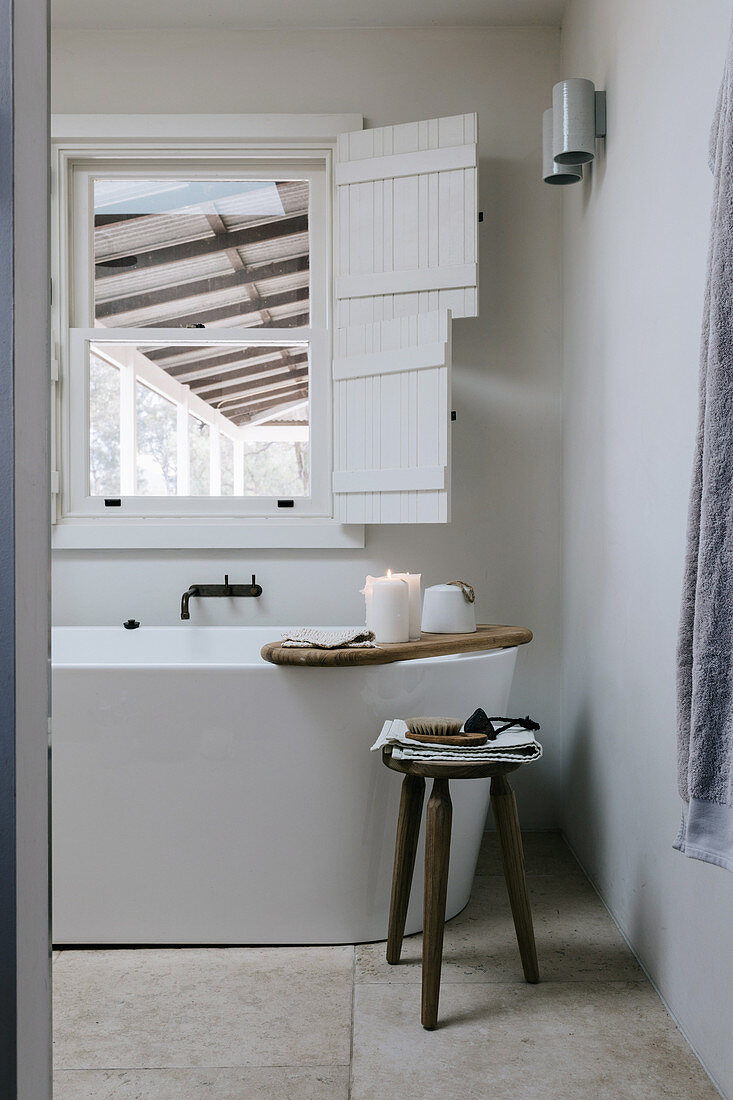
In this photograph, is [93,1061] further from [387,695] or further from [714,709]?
[714,709]

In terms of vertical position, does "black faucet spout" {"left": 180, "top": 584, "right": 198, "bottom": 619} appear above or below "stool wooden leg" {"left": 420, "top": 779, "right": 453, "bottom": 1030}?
above

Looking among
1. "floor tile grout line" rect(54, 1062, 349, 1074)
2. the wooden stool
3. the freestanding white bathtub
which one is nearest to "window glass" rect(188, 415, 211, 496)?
the freestanding white bathtub

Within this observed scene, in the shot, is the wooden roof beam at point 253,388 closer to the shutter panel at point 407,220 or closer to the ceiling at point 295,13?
the shutter panel at point 407,220

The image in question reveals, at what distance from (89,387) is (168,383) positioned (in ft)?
0.95

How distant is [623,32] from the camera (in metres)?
2.36

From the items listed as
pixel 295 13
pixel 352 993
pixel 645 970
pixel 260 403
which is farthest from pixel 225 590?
pixel 295 13

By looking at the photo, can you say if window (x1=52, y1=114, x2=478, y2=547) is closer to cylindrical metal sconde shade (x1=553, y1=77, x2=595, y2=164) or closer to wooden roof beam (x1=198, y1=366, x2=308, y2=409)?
wooden roof beam (x1=198, y1=366, x2=308, y2=409)

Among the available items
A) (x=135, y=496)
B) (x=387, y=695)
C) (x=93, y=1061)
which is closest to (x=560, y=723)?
(x=387, y=695)

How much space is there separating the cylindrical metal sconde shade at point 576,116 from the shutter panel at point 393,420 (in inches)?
23.0

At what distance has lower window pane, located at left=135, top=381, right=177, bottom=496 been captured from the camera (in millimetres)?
3332

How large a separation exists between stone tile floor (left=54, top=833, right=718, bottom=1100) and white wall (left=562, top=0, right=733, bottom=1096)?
0.42 ft

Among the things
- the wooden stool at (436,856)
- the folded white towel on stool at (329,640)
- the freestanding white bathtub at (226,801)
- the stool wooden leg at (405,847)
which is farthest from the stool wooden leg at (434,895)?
the folded white towel on stool at (329,640)

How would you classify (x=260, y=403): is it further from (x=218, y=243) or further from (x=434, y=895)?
(x=434, y=895)

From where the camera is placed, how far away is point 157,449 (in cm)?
333
